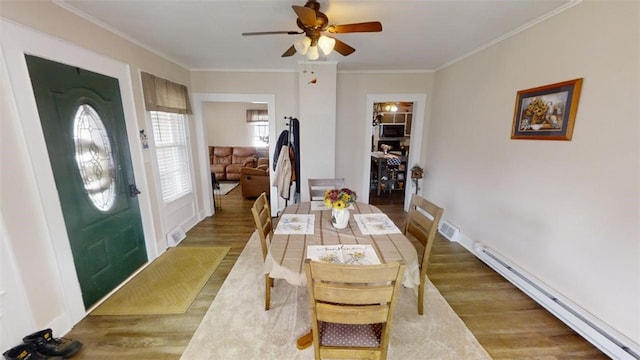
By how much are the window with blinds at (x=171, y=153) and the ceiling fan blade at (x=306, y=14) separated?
2335 mm

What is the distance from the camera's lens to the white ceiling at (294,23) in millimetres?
1898

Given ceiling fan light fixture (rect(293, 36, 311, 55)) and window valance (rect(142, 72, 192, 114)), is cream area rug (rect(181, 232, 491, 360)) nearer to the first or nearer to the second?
ceiling fan light fixture (rect(293, 36, 311, 55))

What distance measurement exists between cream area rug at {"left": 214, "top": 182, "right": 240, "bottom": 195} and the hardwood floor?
134 inches

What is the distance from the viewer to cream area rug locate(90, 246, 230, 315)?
2121 mm

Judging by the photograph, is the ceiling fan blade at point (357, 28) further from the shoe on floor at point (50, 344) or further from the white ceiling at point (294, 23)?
the shoe on floor at point (50, 344)

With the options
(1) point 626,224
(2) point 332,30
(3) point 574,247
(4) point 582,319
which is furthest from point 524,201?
(2) point 332,30

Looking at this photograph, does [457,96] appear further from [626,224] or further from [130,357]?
[130,357]

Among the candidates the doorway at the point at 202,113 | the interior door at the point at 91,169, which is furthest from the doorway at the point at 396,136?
the interior door at the point at 91,169

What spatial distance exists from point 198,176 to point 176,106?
122 centimetres

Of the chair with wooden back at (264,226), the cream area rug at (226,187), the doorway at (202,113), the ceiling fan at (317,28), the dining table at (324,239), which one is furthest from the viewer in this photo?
the cream area rug at (226,187)

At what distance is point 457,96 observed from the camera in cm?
341

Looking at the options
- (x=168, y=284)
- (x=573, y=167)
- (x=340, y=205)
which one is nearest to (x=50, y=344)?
(x=168, y=284)

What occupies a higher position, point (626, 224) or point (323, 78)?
point (323, 78)

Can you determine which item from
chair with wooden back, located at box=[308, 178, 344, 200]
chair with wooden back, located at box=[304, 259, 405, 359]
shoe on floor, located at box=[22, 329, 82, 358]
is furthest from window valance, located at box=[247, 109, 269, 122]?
chair with wooden back, located at box=[304, 259, 405, 359]
